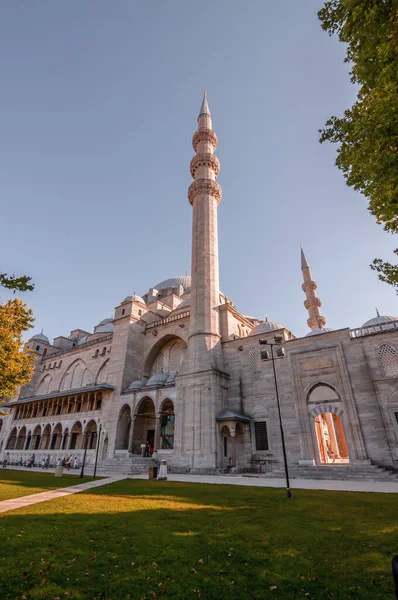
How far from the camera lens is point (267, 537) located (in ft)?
19.7

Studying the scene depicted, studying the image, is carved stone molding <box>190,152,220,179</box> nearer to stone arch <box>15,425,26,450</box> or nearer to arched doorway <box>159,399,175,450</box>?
arched doorway <box>159,399,175,450</box>

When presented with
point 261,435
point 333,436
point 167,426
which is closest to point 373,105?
point 261,435

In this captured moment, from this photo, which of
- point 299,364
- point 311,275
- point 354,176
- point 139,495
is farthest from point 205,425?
point 311,275

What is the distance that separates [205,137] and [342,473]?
34.2 m

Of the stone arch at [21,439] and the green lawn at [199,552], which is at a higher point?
the stone arch at [21,439]

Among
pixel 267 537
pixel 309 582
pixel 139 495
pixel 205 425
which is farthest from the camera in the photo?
pixel 205 425

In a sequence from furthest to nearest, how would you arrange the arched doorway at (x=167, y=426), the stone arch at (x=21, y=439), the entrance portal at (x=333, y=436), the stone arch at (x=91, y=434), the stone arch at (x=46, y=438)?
the stone arch at (x=21, y=439) < the stone arch at (x=46, y=438) < the stone arch at (x=91, y=434) < the entrance portal at (x=333, y=436) < the arched doorway at (x=167, y=426)

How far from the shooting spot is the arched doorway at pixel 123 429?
1183 inches

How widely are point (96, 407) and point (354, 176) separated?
3301cm

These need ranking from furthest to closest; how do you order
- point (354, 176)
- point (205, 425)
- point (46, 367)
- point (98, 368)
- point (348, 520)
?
point (46, 367)
point (98, 368)
point (205, 425)
point (354, 176)
point (348, 520)

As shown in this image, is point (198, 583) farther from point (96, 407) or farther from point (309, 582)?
point (96, 407)

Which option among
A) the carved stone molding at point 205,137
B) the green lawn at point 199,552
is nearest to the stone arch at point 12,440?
the green lawn at point 199,552

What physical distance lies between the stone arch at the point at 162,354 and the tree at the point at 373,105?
85.1ft

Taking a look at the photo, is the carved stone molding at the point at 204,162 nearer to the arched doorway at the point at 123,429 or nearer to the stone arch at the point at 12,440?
the arched doorway at the point at 123,429
